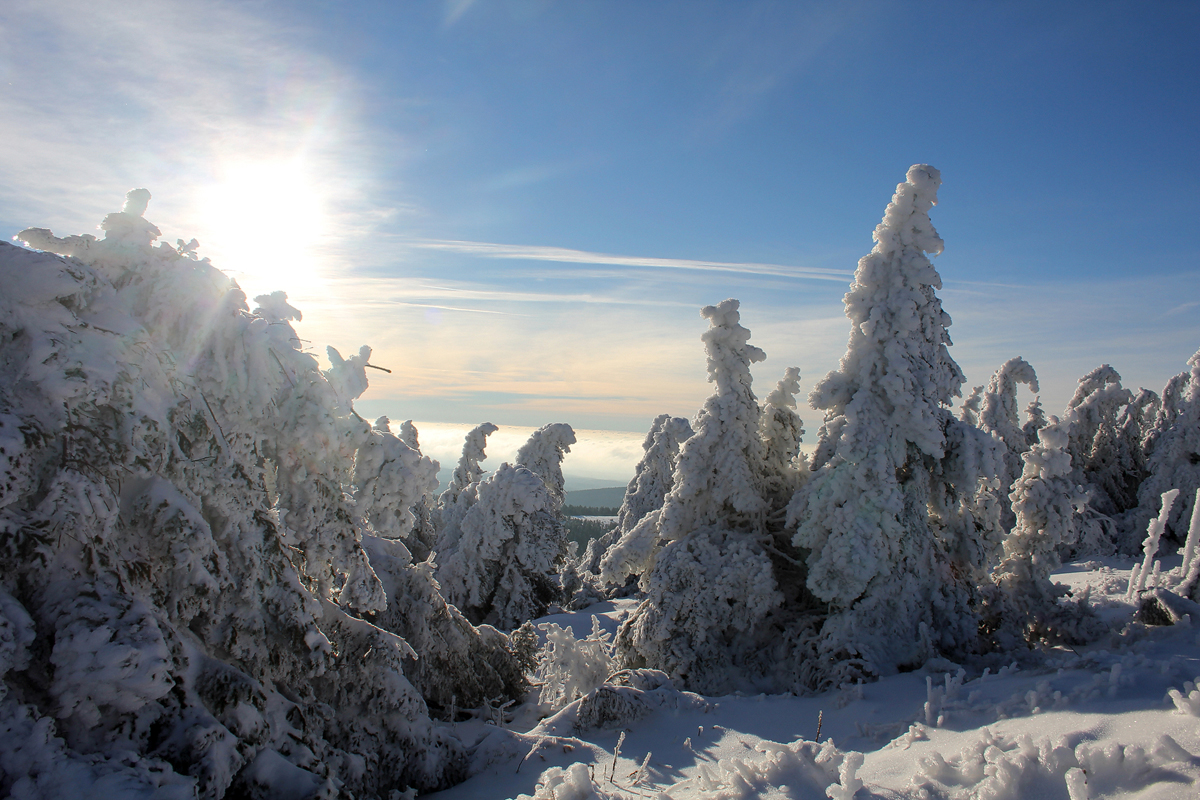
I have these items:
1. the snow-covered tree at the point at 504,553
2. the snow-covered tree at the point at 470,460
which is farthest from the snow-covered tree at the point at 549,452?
the snow-covered tree at the point at 504,553

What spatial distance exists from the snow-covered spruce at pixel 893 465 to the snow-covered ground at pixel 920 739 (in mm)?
1594

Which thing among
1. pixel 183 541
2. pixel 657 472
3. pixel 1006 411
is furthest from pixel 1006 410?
pixel 183 541

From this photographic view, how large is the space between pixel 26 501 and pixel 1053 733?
10129mm

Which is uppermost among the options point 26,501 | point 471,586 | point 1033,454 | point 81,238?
point 81,238

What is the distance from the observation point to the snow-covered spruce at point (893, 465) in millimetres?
13758

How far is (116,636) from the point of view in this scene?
5.00 m

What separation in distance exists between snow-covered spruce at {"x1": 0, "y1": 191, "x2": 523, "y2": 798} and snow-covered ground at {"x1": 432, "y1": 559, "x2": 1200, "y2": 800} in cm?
231

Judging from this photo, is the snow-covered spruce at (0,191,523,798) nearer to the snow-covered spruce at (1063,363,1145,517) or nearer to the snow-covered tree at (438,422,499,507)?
the snow-covered tree at (438,422,499,507)

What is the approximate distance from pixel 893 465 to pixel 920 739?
755 centimetres

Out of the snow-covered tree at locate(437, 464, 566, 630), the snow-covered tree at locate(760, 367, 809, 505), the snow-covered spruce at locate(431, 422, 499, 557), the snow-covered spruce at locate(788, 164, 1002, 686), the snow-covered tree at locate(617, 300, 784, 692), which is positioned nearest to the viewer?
the snow-covered spruce at locate(788, 164, 1002, 686)

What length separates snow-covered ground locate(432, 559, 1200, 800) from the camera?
5199mm

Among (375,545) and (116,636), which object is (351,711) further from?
(375,545)

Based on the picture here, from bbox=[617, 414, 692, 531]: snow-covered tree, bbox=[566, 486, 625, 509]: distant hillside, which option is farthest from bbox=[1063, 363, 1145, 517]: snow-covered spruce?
bbox=[566, 486, 625, 509]: distant hillside

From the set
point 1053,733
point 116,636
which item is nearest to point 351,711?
point 116,636
